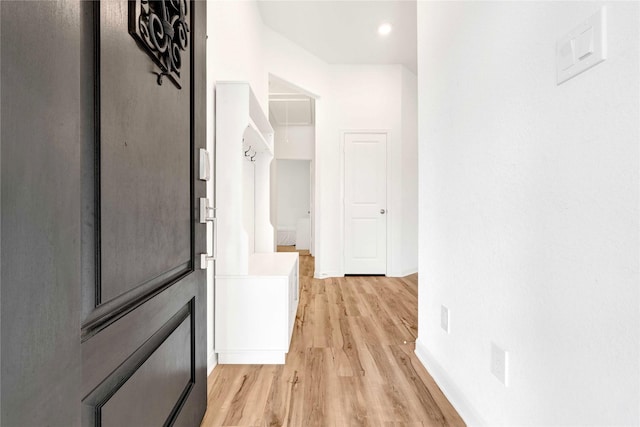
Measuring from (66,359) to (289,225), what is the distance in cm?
903

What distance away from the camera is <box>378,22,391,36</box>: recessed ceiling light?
3748mm

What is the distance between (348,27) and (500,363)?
12.1 feet

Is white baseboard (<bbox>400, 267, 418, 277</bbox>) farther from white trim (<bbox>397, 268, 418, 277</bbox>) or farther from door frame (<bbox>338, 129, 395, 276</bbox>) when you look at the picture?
door frame (<bbox>338, 129, 395, 276</bbox>)

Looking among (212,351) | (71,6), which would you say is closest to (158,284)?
(71,6)

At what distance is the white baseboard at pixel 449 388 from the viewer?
141cm

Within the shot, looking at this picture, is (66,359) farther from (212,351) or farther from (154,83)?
(212,351)

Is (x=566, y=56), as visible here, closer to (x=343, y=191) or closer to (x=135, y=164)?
(x=135, y=164)

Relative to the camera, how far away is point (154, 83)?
85 cm

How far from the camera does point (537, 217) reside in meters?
1.05

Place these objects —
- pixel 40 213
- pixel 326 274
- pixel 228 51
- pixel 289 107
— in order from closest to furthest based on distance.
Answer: pixel 40 213 < pixel 228 51 < pixel 326 274 < pixel 289 107

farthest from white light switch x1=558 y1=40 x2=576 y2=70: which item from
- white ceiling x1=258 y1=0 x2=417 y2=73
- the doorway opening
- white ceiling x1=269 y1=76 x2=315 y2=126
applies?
white ceiling x1=269 y1=76 x2=315 y2=126

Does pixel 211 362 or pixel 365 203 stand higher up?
pixel 365 203

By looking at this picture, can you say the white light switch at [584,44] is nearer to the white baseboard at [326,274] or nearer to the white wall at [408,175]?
the white wall at [408,175]

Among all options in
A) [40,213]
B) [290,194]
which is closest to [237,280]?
[40,213]
